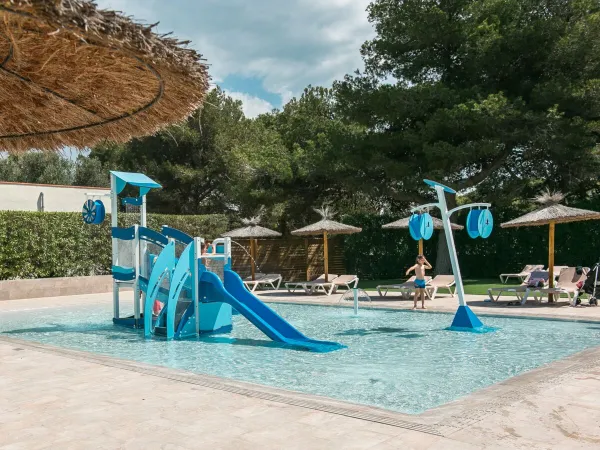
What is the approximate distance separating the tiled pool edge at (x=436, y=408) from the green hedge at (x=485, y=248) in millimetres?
15114

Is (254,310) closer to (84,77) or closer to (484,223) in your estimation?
(484,223)

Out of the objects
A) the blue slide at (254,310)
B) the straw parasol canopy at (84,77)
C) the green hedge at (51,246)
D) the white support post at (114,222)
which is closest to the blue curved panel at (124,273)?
the white support post at (114,222)

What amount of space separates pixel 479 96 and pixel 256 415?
18.2 m

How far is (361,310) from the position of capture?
50.8ft

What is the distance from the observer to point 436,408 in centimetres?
564

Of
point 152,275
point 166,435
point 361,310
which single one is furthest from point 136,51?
point 361,310

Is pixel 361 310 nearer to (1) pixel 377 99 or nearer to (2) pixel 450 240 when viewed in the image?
(2) pixel 450 240

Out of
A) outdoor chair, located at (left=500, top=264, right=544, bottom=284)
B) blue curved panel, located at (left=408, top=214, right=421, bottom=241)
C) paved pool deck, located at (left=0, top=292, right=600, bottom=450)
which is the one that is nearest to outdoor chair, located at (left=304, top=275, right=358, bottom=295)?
outdoor chair, located at (left=500, top=264, right=544, bottom=284)

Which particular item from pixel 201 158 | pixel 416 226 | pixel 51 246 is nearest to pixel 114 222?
pixel 416 226

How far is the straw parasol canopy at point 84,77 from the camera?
325 cm

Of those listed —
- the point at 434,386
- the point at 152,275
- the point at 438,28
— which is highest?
the point at 438,28

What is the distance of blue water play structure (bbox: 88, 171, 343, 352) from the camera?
35.2ft

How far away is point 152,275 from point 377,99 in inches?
545

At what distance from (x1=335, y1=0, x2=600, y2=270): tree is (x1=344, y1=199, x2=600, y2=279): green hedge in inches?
81.4
